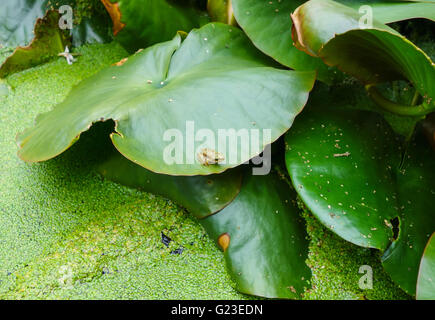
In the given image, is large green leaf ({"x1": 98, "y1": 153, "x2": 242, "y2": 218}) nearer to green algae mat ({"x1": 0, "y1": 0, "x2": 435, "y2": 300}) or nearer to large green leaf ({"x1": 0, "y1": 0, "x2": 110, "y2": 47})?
green algae mat ({"x1": 0, "y1": 0, "x2": 435, "y2": 300})

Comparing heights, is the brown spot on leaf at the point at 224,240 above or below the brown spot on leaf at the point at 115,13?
below

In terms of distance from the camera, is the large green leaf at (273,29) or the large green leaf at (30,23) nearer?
the large green leaf at (273,29)

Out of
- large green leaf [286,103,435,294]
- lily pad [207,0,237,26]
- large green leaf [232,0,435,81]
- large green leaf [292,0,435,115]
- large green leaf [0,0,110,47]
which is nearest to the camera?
large green leaf [292,0,435,115]

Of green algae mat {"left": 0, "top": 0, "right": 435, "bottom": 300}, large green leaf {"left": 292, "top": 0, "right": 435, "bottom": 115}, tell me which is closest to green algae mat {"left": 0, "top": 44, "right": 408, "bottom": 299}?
green algae mat {"left": 0, "top": 0, "right": 435, "bottom": 300}

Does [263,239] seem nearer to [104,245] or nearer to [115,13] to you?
[104,245]

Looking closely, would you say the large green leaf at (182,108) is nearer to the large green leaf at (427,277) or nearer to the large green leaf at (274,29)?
the large green leaf at (274,29)

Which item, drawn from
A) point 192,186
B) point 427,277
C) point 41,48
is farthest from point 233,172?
point 41,48

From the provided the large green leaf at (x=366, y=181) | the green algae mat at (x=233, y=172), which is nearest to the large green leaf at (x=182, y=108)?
the green algae mat at (x=233, y=172)
